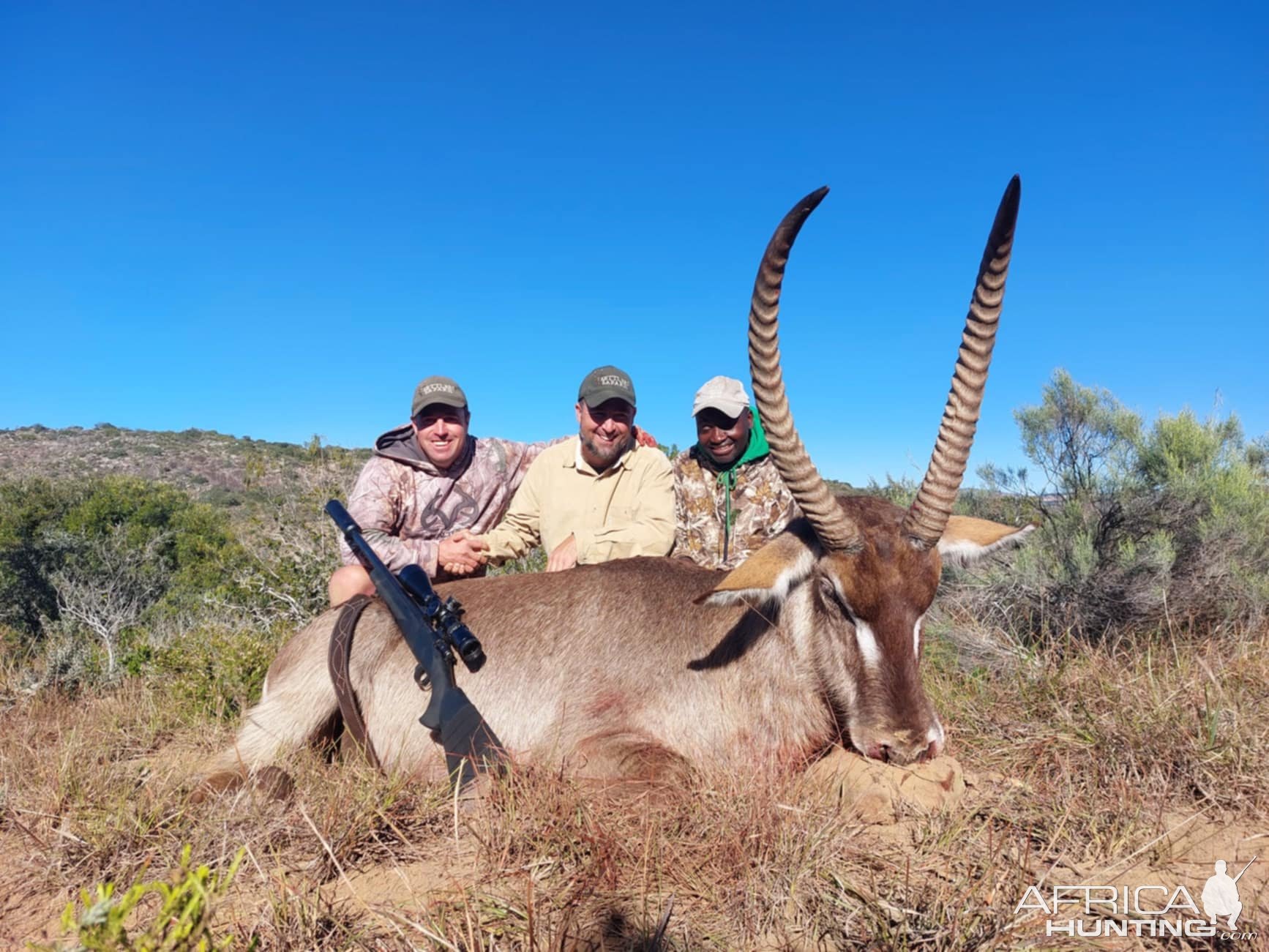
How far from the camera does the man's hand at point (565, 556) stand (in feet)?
18.7

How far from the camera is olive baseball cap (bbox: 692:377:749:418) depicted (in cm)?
591

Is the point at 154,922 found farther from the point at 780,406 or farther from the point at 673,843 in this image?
the point at 780,406

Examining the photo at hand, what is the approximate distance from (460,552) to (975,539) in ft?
12.0

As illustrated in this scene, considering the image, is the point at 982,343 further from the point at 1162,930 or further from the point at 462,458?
the point at 462,458

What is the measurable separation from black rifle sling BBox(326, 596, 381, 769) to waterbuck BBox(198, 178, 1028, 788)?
2.2 inches

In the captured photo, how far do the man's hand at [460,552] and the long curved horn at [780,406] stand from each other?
118 inches

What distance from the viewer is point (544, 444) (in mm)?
7234

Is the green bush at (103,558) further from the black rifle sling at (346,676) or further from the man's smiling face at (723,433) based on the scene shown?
the man's smiling face at (723,433)

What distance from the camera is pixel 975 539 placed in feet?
13.1

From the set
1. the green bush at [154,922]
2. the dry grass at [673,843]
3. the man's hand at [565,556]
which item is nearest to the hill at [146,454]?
the man's hand at [565,556]

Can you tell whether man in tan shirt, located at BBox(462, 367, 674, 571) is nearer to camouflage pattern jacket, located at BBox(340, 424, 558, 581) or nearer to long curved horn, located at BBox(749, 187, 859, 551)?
camouflage pattern jacket, located at BBox(340, 424, 558, 581)

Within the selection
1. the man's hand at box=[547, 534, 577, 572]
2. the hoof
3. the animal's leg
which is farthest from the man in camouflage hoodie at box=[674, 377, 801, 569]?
the hoof

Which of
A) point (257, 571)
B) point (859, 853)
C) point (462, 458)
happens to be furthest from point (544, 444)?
point (859, 853)

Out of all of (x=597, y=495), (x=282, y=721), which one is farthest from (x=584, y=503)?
(x=282, y=721)
